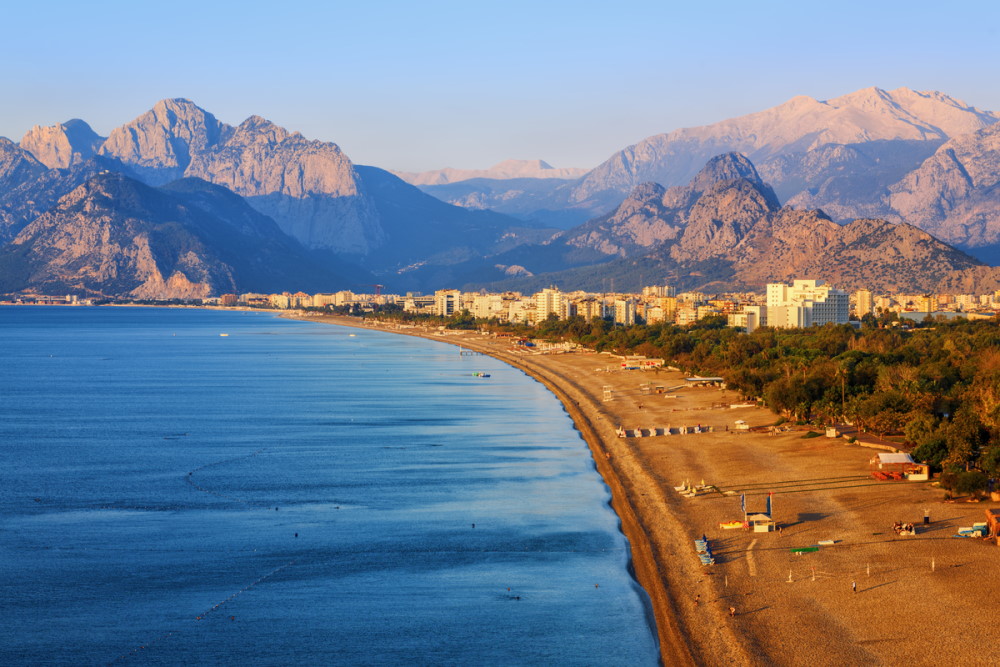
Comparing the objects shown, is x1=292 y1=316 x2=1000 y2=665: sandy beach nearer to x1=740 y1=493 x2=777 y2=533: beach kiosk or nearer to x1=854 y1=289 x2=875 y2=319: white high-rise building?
x1=740 y1=493 x2=777 y2=533: beach kiosk

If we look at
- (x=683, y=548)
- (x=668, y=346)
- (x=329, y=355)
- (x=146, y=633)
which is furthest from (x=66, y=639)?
(x=329, y=355)

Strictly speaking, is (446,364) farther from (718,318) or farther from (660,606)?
(660,606)

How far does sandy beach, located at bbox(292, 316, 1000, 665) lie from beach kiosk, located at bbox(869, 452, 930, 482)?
73cm

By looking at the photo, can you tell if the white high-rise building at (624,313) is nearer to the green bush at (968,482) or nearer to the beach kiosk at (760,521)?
the green bush at (968,482)

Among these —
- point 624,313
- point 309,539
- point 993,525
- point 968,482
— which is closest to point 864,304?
point 624,313

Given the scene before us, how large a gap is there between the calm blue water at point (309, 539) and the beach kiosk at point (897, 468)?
1203 centimetres

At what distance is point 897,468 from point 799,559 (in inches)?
594

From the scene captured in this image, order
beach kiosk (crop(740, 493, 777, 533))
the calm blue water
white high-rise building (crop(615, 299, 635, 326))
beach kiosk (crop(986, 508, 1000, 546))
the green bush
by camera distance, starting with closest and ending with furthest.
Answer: the calm blue water, beach kiosk (crop(986, 508, 1000, 546)), beach kiosk (crop(740, 493, 777, 533)), the green bush, white high-rise building (crop(615, 299, 635, 326))

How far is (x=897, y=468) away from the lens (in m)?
A: 47.8

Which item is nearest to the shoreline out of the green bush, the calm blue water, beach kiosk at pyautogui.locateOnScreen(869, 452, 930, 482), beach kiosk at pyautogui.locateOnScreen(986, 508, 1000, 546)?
the calm blue water

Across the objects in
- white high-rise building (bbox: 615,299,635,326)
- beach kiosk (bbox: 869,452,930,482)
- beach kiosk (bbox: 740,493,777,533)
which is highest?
white high-rise building (bbox: 615,299,635,326)

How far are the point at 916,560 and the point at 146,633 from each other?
75.7 ft

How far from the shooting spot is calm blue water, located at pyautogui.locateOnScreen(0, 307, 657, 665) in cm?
2977

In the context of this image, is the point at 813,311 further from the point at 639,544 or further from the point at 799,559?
the point at 799,559
